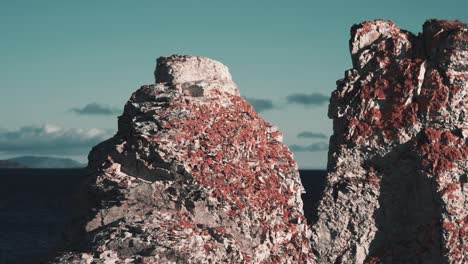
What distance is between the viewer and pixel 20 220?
71250 millimetres

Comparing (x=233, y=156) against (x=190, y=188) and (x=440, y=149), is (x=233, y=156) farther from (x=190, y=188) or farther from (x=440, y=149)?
(x=440, y=149)

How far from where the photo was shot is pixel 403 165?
1902 cm

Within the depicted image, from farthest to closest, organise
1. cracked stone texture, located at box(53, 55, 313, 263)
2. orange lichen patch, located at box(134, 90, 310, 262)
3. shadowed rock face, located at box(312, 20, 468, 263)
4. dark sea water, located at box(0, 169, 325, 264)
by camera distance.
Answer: dark sea water, located at box(0, 169, 325, 264)
shadowed rock face, located at box(312, 20, 468, 263)
orange lichen patch, located at box(134, 90, 310, 262)
cracked stone texture, located at box(53, 55, 313, 263)

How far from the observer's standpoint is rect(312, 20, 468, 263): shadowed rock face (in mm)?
18422

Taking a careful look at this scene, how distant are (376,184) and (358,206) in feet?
2.29

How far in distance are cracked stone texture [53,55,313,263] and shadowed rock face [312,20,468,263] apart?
1.25 meters

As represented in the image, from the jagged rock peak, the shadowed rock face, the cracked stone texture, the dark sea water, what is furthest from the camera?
the dark sea water

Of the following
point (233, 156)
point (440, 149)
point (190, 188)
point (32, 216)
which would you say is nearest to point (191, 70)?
point (233, 156)

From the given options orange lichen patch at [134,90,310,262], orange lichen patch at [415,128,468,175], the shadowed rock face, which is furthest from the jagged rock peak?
orange lichen patch at [415,128,468,175]

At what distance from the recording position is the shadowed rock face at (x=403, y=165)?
18.4 meters

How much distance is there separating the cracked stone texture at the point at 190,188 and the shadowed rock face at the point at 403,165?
125 centimetres

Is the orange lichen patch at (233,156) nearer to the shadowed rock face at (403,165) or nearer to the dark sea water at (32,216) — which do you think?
the shadowed rock face at (403,165)

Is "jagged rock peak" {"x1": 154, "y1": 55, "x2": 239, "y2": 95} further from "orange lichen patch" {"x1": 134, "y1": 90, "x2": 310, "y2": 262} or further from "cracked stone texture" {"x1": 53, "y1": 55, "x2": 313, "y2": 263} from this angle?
"orange lichen patch" {"x1": 134, "y1": 90, "x2": 310, "y2": 262}

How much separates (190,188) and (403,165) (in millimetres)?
5579
